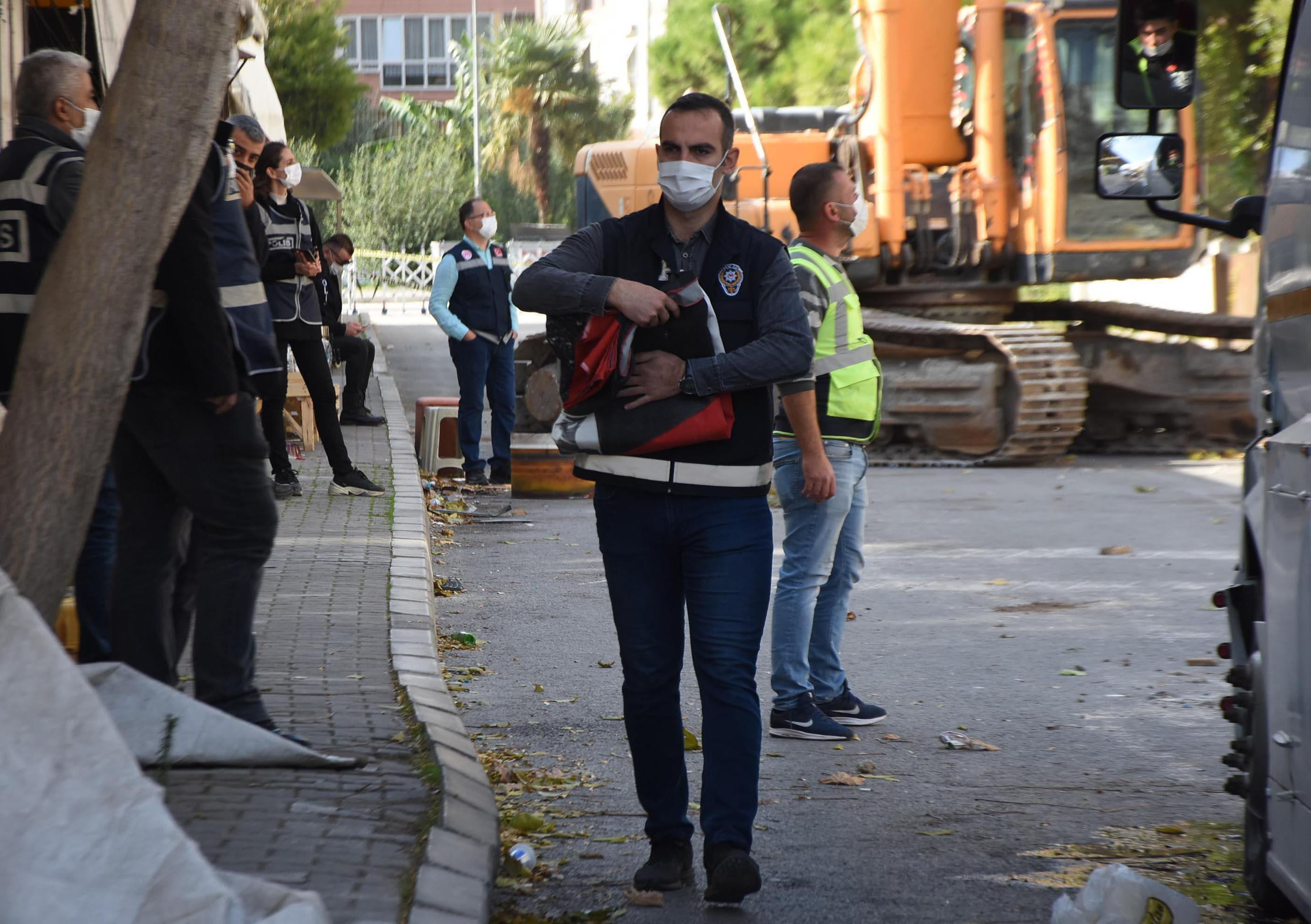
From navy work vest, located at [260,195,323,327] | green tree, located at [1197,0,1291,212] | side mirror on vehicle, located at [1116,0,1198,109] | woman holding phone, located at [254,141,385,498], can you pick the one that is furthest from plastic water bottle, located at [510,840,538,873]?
green tree, located at [1197,0,1291,212]

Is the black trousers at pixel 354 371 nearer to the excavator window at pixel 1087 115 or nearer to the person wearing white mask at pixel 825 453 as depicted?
the excavator window at pixel 1087 115

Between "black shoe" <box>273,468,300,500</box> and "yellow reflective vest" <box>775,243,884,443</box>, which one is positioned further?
"black shoe" <box>273,468,300,500</box>

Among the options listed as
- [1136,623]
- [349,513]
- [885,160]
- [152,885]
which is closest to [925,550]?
[1136,623]

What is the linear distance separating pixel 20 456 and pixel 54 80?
60.7 inches

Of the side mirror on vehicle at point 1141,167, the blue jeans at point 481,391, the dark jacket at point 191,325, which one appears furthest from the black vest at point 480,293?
the side mirror on vehicle at point 1141,167

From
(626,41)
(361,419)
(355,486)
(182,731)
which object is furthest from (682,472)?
(626,41)

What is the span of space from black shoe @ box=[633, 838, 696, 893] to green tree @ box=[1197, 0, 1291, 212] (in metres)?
21.5

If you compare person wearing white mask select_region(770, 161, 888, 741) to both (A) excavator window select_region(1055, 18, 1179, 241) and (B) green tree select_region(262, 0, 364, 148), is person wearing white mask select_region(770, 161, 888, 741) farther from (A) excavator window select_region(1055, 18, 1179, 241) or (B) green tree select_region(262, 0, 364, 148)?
(B) green tree select_region(262, 0, 364, 148)

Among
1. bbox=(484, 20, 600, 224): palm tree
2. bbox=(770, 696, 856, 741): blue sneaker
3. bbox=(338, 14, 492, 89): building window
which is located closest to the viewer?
bbox=(770, 696, 856, 741): blue sneaker

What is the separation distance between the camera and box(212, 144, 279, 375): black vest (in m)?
4.68

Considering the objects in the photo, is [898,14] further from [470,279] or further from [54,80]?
[54,80]

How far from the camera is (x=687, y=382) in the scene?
12.7ft

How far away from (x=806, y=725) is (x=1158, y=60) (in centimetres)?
236

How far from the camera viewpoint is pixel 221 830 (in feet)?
12.4
